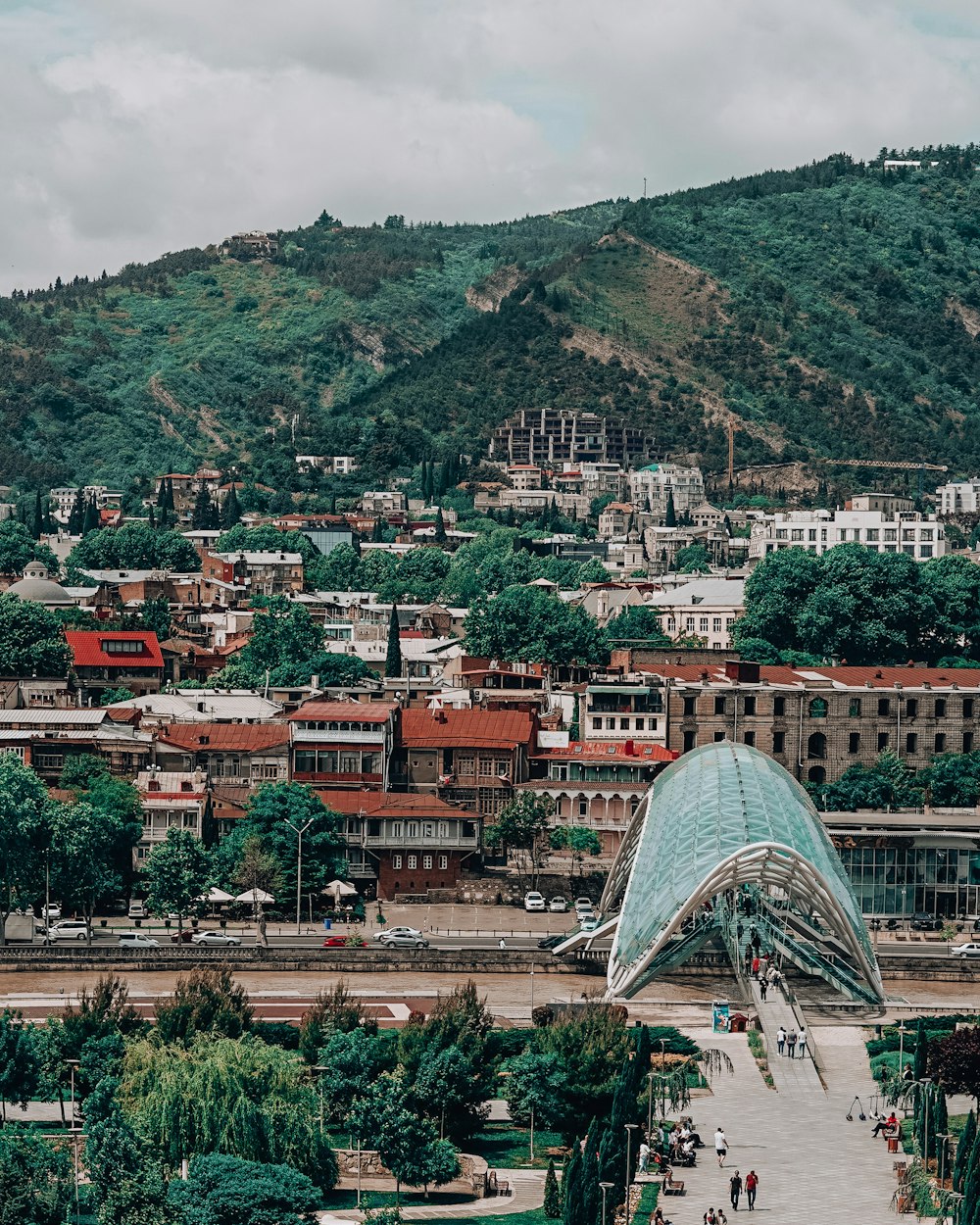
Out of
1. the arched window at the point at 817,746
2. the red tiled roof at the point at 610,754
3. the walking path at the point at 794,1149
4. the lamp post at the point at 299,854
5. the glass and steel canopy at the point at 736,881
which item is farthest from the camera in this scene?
the arched window at the point at 817,746

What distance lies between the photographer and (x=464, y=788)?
330ft

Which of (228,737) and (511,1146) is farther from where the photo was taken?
(228,737)

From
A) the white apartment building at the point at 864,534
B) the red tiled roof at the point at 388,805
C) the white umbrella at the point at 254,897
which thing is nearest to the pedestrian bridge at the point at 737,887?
the white umbrella at the point at 254,897

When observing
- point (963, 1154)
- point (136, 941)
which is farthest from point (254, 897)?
point (963, 1154)

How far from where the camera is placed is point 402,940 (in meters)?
82.4

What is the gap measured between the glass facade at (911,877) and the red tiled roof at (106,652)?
150 feet

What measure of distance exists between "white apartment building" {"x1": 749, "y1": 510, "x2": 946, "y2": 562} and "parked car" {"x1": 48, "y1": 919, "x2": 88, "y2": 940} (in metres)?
106

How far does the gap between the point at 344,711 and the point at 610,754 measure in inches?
365

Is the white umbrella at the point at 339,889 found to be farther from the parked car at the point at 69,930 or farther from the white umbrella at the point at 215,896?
the parked car at the point at 69,930

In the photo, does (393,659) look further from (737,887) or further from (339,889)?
(737,887)

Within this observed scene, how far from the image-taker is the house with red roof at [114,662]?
125688 mm

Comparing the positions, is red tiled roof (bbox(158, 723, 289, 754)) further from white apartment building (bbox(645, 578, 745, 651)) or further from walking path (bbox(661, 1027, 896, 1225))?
white apartment building (bbox(645, 578, 745, 651))

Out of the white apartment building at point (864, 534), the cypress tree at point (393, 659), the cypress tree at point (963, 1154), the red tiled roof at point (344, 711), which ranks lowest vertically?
the cypress tree at point (963, 1154)

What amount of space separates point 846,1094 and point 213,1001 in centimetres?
1356
